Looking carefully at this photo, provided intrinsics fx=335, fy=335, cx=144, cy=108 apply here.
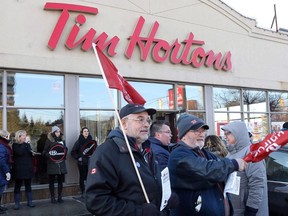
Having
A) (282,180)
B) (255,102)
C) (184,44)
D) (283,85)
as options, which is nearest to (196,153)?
(282,180)

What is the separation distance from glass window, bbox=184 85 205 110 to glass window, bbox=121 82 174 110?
1.94 ft

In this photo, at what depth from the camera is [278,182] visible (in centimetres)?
506

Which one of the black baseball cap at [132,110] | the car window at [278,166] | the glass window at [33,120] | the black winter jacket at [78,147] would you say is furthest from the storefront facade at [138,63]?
the black baseball cap at [132,110]

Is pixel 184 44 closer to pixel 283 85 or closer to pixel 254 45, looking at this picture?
pixel 254 45

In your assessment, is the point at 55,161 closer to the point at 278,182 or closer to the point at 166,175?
the point at 278,182

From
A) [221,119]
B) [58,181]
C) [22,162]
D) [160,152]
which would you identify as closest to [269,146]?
[160,152]

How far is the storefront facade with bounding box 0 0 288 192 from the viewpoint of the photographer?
911 cm

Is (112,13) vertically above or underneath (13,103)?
above

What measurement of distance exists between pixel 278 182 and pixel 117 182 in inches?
135

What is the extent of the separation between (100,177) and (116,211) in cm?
27

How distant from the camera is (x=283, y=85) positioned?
15297 mm

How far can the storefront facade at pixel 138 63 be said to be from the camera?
911cm

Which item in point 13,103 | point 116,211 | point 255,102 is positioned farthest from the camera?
point 255,102

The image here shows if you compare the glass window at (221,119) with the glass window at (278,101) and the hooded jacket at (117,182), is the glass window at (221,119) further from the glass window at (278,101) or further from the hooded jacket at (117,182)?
the hooded jacket at (117,182)
